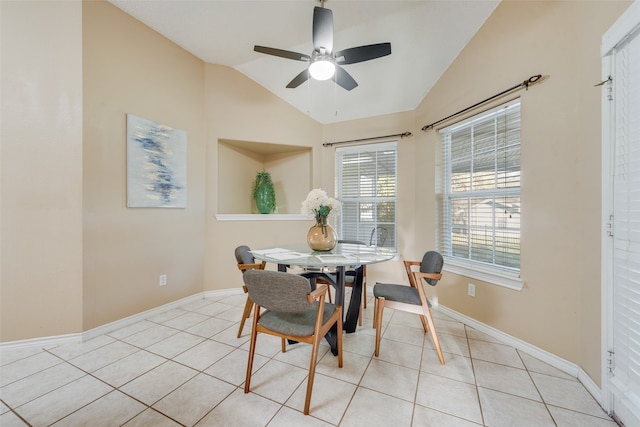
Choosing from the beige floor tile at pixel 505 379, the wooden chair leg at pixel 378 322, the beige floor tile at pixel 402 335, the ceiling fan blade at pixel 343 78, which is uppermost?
the ceiling fan blade at pixel 343 78

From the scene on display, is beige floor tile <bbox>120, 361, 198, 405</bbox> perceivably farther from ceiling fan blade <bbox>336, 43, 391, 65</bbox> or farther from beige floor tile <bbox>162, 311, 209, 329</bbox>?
ceiling fan blade <bbox>336, 43, 391, 65</bbox>

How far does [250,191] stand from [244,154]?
0.59 meters

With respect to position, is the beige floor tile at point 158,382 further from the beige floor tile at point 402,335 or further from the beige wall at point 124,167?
the beige floor tile at point 402,335

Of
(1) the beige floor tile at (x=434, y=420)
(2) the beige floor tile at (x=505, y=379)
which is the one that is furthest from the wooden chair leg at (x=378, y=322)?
(2) the beige floor tile at (x=505, y=379)

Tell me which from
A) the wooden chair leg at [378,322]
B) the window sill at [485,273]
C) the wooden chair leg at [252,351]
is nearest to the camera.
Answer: the wooden chair leg at [252,351]

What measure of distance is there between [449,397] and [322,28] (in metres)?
2.63

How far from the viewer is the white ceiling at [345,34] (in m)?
2.28

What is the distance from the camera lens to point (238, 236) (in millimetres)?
3344

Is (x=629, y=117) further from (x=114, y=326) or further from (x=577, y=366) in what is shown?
(x=114, y=326)

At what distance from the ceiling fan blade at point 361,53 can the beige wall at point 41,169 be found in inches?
87.5

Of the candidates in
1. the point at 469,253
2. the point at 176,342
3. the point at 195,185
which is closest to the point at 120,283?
the point at 176,342

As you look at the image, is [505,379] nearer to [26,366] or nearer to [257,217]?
[257,217]

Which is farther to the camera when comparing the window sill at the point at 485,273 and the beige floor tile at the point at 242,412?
the window sill at the point at 485,273

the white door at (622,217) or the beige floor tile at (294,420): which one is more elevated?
the white door at (622,217)
